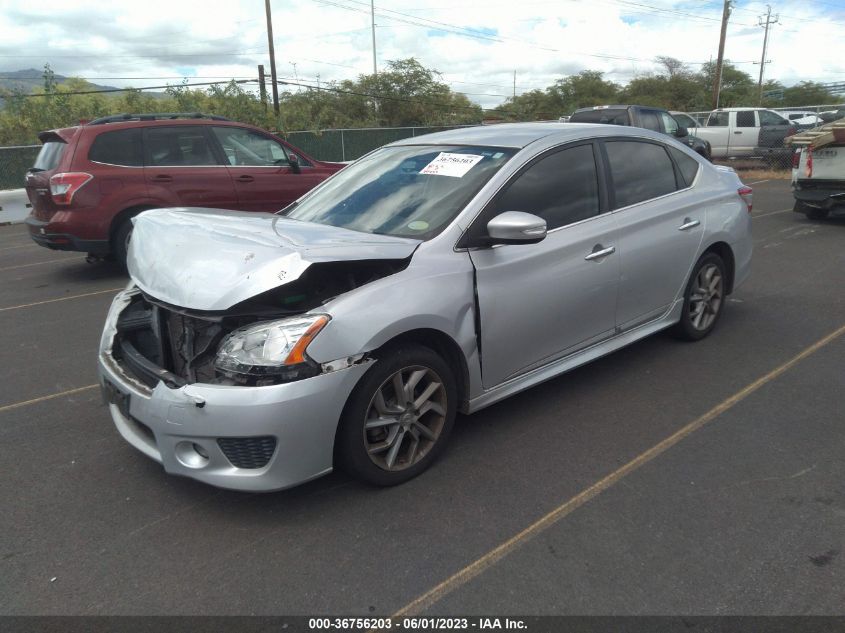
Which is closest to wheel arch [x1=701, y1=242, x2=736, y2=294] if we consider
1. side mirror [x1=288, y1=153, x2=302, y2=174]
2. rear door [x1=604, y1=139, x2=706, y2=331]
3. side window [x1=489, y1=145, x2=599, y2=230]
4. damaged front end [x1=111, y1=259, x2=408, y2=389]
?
rear door [x1=604, y1=139, x2=706, y2=331]

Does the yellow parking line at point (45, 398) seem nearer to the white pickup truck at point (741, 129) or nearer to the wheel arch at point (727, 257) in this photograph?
→ the wheel arch at point (727, 257)

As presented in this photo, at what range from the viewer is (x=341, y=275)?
9.87 ft

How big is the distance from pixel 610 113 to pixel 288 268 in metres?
14.1

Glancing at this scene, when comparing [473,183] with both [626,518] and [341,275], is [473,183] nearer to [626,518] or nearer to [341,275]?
[341,275]

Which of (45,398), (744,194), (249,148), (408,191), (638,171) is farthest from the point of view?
(249,148)

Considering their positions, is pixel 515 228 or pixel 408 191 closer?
pixel 515 228

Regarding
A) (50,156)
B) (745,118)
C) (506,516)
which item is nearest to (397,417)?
(506,516)

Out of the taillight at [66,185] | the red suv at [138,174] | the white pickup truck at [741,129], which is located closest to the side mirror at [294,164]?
the red suv at [138,174]

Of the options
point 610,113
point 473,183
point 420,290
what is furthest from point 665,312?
point 610,113

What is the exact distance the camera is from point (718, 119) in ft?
70.3

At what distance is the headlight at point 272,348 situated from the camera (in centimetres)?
269

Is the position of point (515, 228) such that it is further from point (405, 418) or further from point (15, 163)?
point (15, 163)

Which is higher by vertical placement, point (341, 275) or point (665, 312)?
point (341, 275)

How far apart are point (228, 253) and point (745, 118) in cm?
2182
